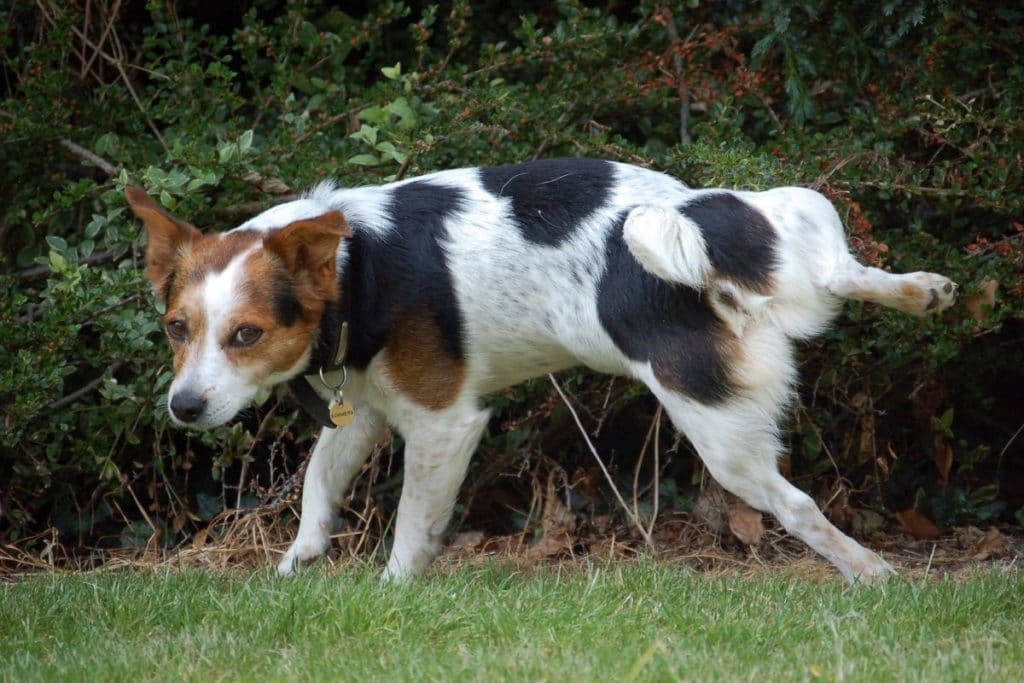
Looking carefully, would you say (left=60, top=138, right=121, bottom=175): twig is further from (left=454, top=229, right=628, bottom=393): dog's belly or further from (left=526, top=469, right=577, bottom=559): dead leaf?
(left=526, top=469, right=577, bottom=559): dead leaf

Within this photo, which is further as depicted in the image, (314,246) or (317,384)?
(317,384)

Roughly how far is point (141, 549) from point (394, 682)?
331 centimetres

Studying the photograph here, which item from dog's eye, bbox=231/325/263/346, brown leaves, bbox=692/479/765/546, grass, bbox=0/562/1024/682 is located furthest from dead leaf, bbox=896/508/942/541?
dog's eye, bbox=231/325/263/346

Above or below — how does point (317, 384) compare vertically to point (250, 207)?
below

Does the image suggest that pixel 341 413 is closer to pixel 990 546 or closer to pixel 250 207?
pixel 250 207

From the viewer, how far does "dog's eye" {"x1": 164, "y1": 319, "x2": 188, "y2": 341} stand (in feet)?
14.6

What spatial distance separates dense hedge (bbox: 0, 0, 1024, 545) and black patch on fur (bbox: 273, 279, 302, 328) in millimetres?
1334

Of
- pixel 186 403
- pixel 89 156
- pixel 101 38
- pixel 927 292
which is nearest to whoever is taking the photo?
pixel 927 292

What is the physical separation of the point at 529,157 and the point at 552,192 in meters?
1.21

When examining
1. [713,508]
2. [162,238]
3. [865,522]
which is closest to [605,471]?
[713,508]

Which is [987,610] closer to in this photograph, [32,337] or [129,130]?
[32,337]

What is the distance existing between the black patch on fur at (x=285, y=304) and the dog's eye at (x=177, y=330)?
0.98ft

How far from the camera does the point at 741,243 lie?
4.38 m

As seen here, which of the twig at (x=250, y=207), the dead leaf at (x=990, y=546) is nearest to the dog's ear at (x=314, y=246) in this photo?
the twig at (x=250, y=207)
